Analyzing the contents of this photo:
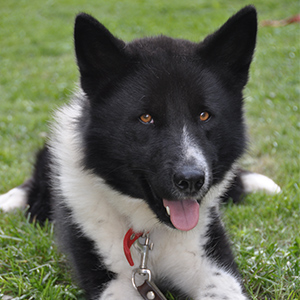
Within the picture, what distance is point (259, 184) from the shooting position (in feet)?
13.5

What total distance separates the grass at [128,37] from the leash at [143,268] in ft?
1.35

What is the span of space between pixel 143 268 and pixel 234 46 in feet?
4.48

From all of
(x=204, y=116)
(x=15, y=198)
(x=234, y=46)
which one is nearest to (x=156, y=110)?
(x=204, y=116)

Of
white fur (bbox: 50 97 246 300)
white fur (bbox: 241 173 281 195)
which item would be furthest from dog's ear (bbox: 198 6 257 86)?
white fur (bbox: 241 173 281 195)

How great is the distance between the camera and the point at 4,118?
6121mm

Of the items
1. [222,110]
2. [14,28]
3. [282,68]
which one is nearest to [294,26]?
[282,68]

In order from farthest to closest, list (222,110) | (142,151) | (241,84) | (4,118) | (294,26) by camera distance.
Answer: (294,26)
(4,118)
(241,84)
(222,110)
(142,151)

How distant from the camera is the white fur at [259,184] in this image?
4.07 metres

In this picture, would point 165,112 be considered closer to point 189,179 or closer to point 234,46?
point 189,179

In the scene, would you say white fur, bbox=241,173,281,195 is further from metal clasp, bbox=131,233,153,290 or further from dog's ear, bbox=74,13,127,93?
dog's ear, bbox=74,13,127,93

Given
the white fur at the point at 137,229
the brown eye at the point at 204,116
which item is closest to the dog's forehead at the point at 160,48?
the brown eye at the point at 204,116

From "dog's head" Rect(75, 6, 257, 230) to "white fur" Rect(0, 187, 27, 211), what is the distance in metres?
1.46

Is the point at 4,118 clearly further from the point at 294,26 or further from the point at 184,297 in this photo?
the point at 294,26

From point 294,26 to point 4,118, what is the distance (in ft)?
23.7
